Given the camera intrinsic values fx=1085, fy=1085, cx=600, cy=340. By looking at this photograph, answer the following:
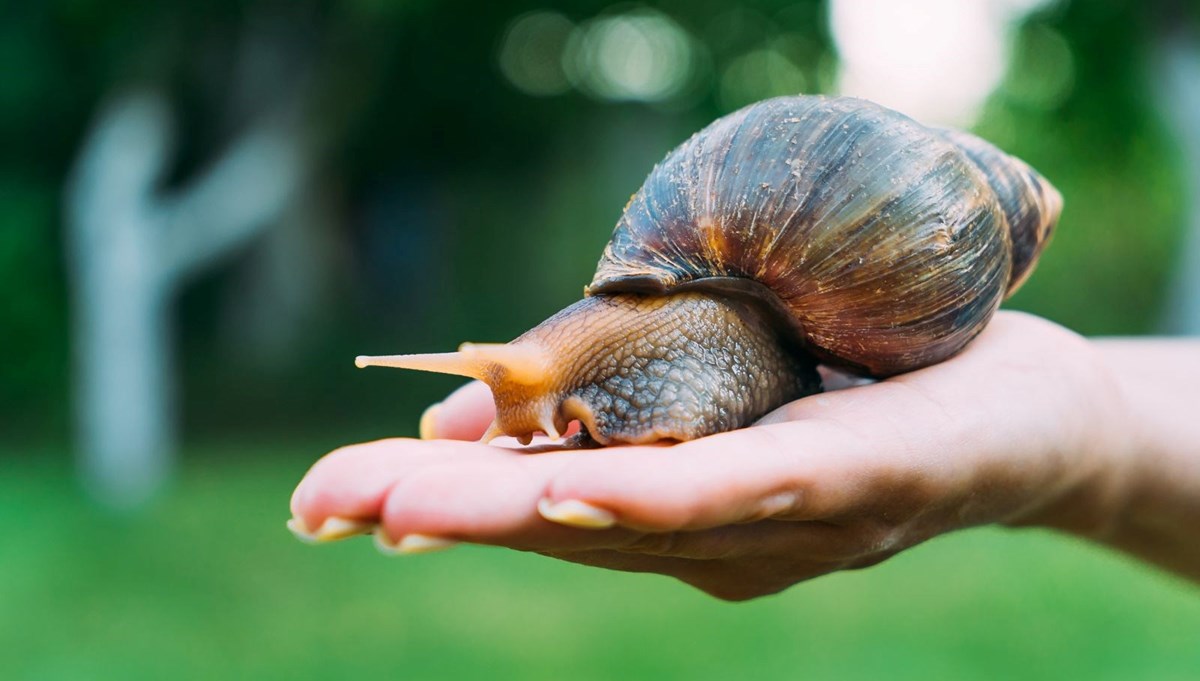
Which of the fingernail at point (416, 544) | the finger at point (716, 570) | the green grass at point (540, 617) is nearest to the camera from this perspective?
the fingernail at point (416, 544)

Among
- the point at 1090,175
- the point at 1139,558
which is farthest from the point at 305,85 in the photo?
the point at 1090,175

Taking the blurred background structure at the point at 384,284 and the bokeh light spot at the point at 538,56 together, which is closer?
the blurred background structure at the point at 384,284

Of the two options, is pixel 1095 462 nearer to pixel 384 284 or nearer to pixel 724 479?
pixel 724 479

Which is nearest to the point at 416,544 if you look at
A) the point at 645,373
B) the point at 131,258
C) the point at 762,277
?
the point at 645,373

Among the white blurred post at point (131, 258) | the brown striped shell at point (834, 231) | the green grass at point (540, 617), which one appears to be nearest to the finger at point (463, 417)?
the brown striped shell at point (834, 231)

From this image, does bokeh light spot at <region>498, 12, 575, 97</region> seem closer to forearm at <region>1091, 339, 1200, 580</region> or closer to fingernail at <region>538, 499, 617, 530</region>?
forearm at <region>1091, 339, 1200, 580</region>

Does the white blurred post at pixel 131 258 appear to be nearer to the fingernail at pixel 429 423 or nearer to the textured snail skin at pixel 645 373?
the fingernail at pixel 429 423
